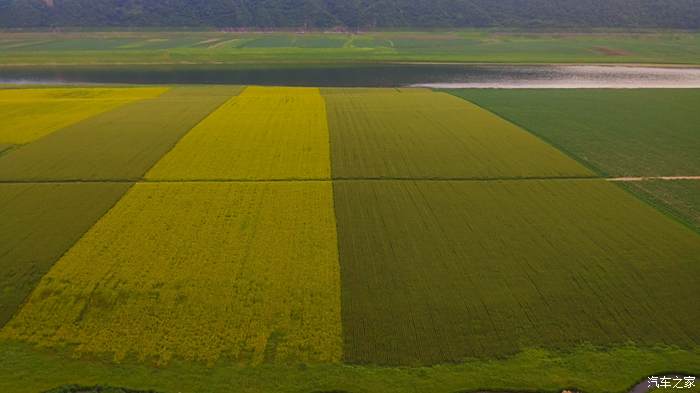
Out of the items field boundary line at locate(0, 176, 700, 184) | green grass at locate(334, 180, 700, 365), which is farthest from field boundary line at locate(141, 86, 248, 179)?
green grass at locate(334, 180, 700, 365)

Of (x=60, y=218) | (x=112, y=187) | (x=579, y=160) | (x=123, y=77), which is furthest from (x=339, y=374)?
(x=123, y=77)

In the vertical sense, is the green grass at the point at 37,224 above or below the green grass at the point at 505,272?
above

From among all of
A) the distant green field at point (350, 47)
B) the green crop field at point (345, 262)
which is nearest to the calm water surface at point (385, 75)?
the distant green field at point (350, 47)

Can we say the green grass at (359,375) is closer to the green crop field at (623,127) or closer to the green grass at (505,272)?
the green grass at (505,272)

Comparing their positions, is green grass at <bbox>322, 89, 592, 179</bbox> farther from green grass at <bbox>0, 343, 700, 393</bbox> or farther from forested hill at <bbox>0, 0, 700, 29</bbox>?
forested hill at <bbox>0, 0, 700, 29</bbox>

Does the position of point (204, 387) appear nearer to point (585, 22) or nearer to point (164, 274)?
point (164, 274)

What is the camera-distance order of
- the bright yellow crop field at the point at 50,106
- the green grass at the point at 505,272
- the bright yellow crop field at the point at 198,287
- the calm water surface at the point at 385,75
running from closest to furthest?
1. the bright yellow crop field at the point at 198,287
2. the green grass at the point at 505,272
3. the bright yellow crop field at the point at 50,106
4. the calm water surface at the point at 385,75
